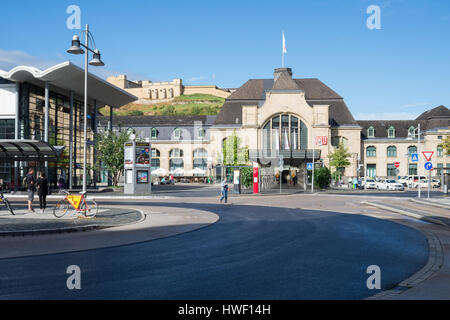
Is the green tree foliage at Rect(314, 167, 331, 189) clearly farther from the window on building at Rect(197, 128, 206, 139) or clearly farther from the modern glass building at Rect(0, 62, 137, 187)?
the window on building at Rect(197, 128, 206, 139)

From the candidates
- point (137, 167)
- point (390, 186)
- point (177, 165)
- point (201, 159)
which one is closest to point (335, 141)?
point (390, 186)

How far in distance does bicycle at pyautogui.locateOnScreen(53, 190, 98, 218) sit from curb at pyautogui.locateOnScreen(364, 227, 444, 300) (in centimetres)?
1160

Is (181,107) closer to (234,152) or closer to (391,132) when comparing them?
(391,132)

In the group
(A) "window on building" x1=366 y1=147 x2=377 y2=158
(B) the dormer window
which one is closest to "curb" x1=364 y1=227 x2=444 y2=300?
(A) "window on building" x1=366 y1=147 x2=377 y2=158

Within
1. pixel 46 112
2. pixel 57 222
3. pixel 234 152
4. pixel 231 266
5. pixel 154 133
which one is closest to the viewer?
pixel 231 266

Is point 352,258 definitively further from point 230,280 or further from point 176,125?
point 176,125

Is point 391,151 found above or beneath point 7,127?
beneath

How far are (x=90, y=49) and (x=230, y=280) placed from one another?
1549 cm

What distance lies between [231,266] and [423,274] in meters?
3.36

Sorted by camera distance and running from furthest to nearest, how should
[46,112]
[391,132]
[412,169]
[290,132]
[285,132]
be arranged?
[391,132] → [412,169] → [285,132] → [290,132] → [46,112]

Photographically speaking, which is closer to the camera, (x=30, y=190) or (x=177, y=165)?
(x=30, y=190)

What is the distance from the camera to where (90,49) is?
64.8 feet

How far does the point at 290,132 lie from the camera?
6894 centimetres
